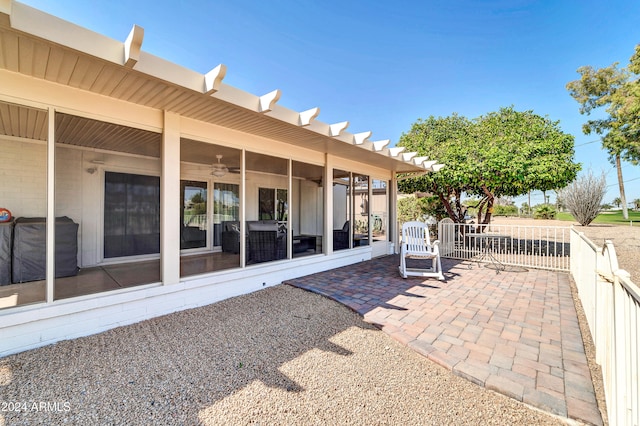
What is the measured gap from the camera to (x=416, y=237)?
20.4 ft

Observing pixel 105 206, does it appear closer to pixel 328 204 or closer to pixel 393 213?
pixel 328 204

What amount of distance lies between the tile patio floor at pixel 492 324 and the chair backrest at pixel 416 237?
728 mm

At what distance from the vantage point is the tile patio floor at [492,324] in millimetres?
2268

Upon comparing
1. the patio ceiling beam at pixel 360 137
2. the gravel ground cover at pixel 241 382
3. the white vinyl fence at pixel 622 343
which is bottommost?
the gravel ground cover at pixel 241 382

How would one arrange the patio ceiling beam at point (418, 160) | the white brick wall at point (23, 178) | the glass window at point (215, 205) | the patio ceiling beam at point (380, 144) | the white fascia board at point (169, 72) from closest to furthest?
1. the white fascia board at point (169, 72)
2. the white brick wall at point (23, 178)
3. the patio ceiling beam at point (380, 144)
4. the glass window at point (215, 205)
5. the patio ceiling beam at point (418, 160)

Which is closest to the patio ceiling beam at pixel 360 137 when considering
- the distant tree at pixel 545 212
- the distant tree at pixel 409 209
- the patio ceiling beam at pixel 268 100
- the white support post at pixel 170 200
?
the patio ceiling beam at pixel 268 100

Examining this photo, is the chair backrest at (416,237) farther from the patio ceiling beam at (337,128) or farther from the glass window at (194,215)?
the glass window at (194,215)

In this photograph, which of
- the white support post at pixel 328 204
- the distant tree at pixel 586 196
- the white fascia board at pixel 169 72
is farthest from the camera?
the distant tree at pixel 586 196

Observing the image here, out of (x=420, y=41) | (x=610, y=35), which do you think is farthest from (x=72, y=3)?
(x=610, y=35)

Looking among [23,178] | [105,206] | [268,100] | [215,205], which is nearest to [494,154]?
[268,100]

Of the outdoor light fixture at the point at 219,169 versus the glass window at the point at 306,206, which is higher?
the outdoor light fixture at the point at 219,169

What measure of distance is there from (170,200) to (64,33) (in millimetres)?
2019

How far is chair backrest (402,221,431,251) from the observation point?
19.7ft

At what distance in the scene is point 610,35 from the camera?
1239cm
